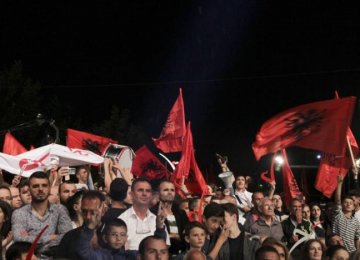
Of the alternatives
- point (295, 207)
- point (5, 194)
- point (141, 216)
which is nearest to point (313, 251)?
point (141, 216)

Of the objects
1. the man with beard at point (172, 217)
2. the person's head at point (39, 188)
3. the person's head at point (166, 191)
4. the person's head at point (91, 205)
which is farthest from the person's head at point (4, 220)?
the person's head at point (166, 191)

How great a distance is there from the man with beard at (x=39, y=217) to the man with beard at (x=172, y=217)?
0.96 meters

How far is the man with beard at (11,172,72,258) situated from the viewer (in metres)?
7.55

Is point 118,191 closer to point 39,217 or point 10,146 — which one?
point 39,217

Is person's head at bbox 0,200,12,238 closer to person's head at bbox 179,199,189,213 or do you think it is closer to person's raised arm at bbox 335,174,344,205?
person's head at bbox 179,199,189,213

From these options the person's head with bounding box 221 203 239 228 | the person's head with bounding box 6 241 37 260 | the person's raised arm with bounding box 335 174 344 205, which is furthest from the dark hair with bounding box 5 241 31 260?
the person's raised arm with bounding box 335 174 344 205

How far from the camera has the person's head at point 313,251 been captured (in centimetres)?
827

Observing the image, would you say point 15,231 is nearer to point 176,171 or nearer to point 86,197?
point 86,197

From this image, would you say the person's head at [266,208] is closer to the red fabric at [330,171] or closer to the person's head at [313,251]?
the person's head at [313,251]

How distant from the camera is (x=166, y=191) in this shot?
8398 millimetres

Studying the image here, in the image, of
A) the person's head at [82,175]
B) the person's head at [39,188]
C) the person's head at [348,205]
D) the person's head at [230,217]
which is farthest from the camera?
the person's head at [82,175]

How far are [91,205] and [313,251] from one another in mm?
2332

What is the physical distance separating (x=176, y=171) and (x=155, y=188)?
14.8ft

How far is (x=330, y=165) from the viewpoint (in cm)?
1327
